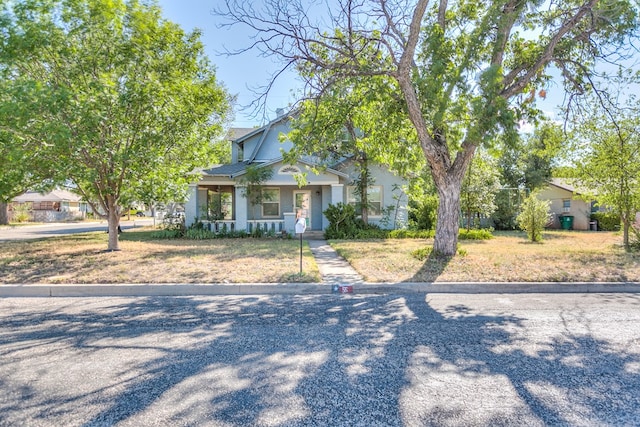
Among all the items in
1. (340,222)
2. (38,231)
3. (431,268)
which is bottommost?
(431,268)

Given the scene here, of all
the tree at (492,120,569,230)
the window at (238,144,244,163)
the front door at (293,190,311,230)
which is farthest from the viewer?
the window at (238,144,244,163)

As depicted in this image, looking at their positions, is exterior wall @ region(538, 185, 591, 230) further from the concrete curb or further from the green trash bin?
the concrete curb

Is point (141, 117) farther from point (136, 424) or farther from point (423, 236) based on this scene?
point (423, 236)

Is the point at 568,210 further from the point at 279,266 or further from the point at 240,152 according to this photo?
the point at 279,266

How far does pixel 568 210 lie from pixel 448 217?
20114 millimetres

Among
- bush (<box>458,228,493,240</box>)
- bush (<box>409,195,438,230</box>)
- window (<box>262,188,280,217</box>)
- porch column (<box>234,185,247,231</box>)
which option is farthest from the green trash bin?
porch column (<box>234,185,247,231</box>)

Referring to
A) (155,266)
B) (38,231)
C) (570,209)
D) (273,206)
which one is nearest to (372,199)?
(273,206)

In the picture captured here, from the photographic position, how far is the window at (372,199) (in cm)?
1914

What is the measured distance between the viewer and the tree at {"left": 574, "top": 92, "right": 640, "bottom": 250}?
38.4ft

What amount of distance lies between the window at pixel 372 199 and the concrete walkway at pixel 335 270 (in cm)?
744

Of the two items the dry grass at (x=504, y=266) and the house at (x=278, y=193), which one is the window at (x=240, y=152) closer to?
the house at (x=278, y=193)

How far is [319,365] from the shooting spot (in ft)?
11.9

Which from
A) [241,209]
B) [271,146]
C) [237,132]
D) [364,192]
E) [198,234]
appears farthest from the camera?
[237,132]

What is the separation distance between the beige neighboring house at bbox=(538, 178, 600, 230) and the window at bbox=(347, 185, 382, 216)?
11.6 m
